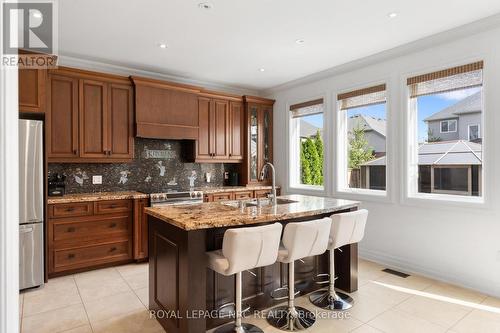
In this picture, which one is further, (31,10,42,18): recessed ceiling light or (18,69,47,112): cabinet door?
(18,69,47,112): cabinet door

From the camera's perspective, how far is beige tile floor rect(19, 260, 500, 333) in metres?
2.51

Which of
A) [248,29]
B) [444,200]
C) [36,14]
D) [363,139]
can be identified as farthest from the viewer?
[363,139]

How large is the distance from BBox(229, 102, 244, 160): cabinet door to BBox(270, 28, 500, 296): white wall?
1.61 m

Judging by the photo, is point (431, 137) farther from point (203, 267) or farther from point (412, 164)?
point (203, 267)

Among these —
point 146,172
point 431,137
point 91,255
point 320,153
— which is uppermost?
point 431,137

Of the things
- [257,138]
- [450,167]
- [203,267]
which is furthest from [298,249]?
[257,138]

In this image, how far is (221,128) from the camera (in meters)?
5.30

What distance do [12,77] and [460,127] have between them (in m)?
4.10

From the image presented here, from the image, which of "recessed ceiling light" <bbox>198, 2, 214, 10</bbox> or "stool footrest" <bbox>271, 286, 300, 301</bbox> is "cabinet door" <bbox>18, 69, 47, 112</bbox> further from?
"stool footrest" <bbox>271, 286, 300, 301</bbox>

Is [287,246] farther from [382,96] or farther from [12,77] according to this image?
[382,96]

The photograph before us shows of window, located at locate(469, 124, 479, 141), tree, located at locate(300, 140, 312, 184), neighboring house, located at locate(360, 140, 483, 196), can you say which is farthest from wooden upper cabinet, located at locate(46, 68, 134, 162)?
window, located at locate(469, 124, 479, 141)

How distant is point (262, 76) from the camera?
5.09 m

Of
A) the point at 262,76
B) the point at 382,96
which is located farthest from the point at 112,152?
the point at 382,96

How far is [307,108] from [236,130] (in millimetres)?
1332
